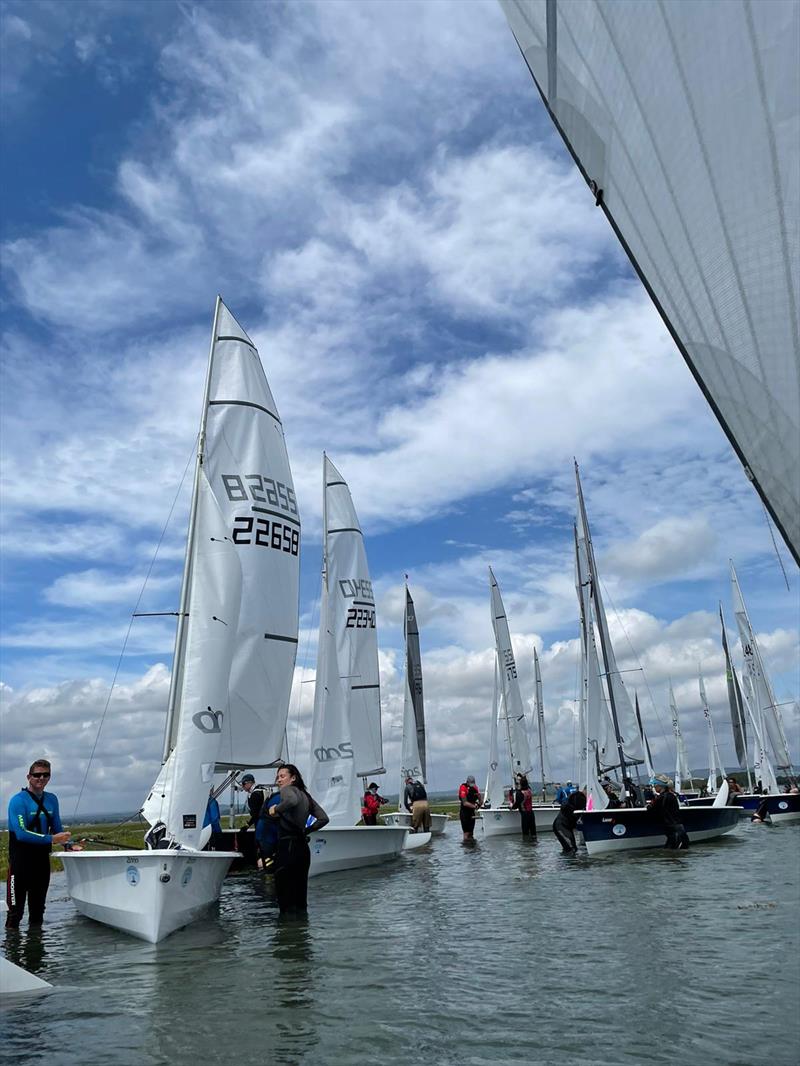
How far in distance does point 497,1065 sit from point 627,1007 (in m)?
1.50

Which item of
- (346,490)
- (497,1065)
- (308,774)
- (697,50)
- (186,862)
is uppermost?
(346,490)

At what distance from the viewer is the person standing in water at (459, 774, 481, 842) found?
86.7 ft

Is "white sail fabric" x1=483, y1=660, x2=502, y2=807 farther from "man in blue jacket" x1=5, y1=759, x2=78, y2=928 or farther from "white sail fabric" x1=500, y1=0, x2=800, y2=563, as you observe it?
"white sail fabric" x1=500, y1=0, x2=800, y2=563

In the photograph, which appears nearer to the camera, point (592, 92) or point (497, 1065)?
point (592, 92)

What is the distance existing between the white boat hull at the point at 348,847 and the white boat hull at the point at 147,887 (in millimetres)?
5701

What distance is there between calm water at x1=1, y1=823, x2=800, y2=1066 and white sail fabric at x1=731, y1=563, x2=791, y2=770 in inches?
1018

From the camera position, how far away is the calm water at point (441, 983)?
5.05 metres

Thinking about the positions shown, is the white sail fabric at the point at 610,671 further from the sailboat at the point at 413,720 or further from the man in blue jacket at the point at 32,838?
the man in blue jacket at the point at 32,838

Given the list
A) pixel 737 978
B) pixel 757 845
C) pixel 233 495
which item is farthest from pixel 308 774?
pixel 737 978

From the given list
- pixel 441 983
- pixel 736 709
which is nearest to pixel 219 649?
pixel 441 983

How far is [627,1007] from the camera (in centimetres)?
576

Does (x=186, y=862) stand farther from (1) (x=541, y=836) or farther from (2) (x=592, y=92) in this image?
(1) (x=541, y=836)

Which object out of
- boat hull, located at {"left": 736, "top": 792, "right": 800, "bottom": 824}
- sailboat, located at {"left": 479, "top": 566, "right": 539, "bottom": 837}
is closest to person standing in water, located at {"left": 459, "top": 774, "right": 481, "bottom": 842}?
sailboat, located at {"left": 479, "top": 566, "right": 539, "bottom": 837}

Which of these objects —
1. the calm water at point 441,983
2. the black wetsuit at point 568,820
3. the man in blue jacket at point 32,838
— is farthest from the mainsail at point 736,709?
the man in blue jacket at point 32,838
